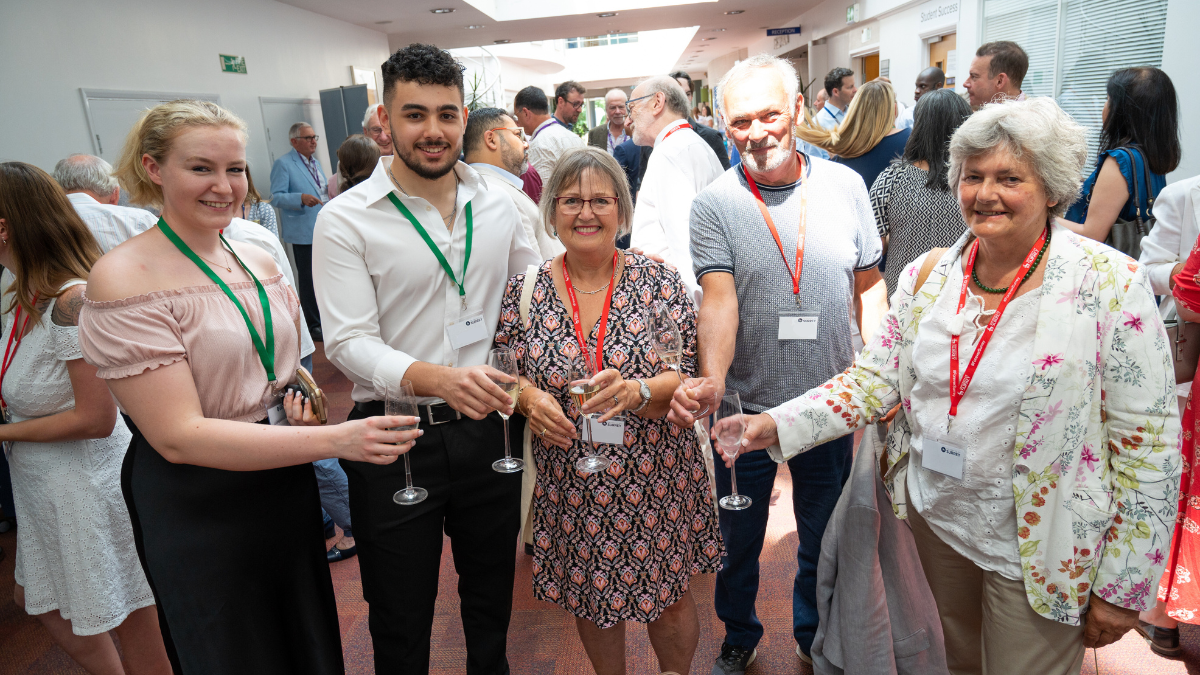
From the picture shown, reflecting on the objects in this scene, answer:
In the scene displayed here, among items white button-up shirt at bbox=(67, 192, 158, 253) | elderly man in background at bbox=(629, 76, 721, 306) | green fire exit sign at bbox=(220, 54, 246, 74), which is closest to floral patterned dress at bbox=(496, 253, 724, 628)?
elderly man in background at bbox=(629, 76, 721, 306)

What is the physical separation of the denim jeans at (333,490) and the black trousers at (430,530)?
124 cm

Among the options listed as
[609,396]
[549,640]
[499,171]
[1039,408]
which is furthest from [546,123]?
[1039,408]

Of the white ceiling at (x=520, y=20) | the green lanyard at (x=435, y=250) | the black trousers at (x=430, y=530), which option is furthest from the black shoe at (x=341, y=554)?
the white ceiling at (x=520, y=20)

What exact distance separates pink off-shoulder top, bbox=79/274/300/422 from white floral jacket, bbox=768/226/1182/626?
5.66 ft

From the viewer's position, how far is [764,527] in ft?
7.36

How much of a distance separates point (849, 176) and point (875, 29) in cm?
1068

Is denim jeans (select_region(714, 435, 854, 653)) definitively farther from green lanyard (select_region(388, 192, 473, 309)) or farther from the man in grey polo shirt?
green lanyard (select_region(388, 192, 473, 309))

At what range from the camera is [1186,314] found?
2.04 metres

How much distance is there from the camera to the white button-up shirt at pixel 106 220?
304 cm

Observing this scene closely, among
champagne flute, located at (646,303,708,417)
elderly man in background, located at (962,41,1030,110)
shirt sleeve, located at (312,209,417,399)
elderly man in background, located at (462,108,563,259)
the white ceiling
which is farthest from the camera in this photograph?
the white ceiling

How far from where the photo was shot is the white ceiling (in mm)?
9570

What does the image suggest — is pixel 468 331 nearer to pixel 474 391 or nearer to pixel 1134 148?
pixel 474 391

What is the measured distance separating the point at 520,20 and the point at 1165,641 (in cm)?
1221

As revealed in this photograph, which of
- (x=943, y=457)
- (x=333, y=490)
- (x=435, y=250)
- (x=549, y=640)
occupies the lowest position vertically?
(x=549, y=640)
